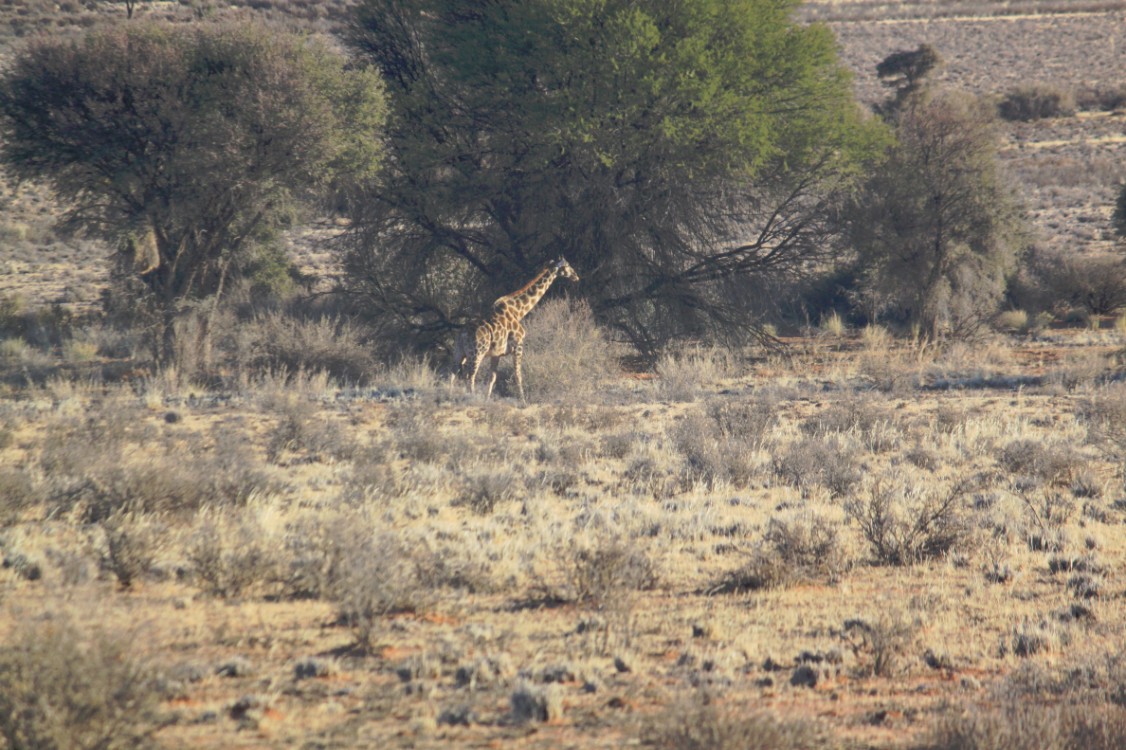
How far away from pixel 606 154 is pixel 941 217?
30.4 ft

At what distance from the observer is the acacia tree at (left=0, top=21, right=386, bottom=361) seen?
18594 mm

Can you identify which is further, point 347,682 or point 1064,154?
point 1064,154

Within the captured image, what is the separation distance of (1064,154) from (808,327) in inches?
1243

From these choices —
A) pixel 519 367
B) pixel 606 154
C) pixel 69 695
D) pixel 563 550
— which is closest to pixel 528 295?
pixel 519 367

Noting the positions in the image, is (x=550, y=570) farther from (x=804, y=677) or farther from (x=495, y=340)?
(x=495, y=340)

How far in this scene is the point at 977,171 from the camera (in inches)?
969

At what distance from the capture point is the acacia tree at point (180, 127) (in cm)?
1859

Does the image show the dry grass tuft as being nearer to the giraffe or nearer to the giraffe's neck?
the giraffe

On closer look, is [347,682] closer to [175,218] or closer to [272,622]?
[272,622]

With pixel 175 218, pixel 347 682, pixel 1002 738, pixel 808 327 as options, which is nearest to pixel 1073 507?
pixel 1002 738

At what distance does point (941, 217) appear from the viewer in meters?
24.6

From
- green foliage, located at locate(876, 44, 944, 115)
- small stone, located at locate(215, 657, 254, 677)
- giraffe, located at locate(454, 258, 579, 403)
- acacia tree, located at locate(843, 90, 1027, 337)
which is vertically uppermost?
green foliage, located at locate(876, 44, 944, 115)

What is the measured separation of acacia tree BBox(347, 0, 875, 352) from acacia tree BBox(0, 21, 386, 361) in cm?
212

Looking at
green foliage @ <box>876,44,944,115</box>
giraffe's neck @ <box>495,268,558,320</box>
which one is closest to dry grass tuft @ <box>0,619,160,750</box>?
giraffe's neck @ <box>495,268,558,320</box>
